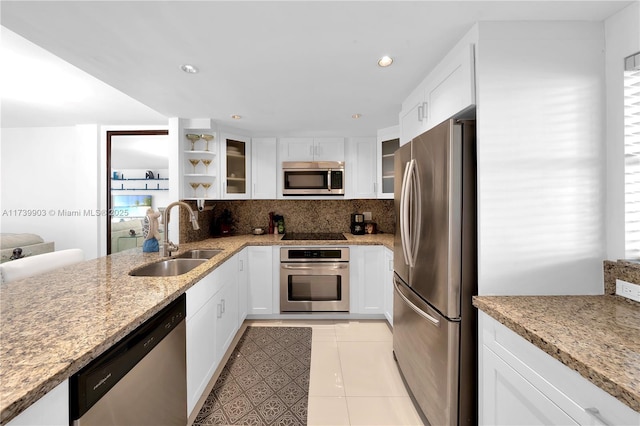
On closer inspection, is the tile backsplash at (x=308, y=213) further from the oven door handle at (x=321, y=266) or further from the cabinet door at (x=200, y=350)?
the cabinet door at (x=200, y=350)

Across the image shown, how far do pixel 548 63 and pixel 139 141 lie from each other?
4130 millimetres

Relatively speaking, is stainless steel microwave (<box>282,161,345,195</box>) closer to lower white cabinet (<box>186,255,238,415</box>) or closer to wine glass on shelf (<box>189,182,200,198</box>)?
wine glass on shelf (<box>189,182,200,198</box>)

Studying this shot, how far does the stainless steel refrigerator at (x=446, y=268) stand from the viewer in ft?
4.33

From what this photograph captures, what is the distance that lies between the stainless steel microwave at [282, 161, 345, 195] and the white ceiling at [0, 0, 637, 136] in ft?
3.45

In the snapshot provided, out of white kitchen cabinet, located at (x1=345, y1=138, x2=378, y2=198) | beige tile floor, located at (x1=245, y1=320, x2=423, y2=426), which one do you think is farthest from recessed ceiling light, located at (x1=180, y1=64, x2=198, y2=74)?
beige tile floor, located at (x1=245, y1=320, x2=423, y2=426)

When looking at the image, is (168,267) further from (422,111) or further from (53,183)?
(53,183)

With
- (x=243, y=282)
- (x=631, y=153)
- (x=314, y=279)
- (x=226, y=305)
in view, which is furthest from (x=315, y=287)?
(x=631, y=153)

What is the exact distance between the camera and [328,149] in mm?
3299

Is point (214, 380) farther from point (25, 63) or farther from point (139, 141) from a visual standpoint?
point (139, 141)

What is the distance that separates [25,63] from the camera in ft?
6.13

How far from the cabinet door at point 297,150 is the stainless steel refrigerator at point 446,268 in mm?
1874

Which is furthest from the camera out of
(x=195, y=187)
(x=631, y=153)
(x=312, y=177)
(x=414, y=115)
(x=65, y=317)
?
(x=312, y=177)

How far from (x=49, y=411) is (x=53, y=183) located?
3804mm

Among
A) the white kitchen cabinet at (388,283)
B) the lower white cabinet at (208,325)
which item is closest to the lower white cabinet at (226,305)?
the lower white cabinet at (208,325)
